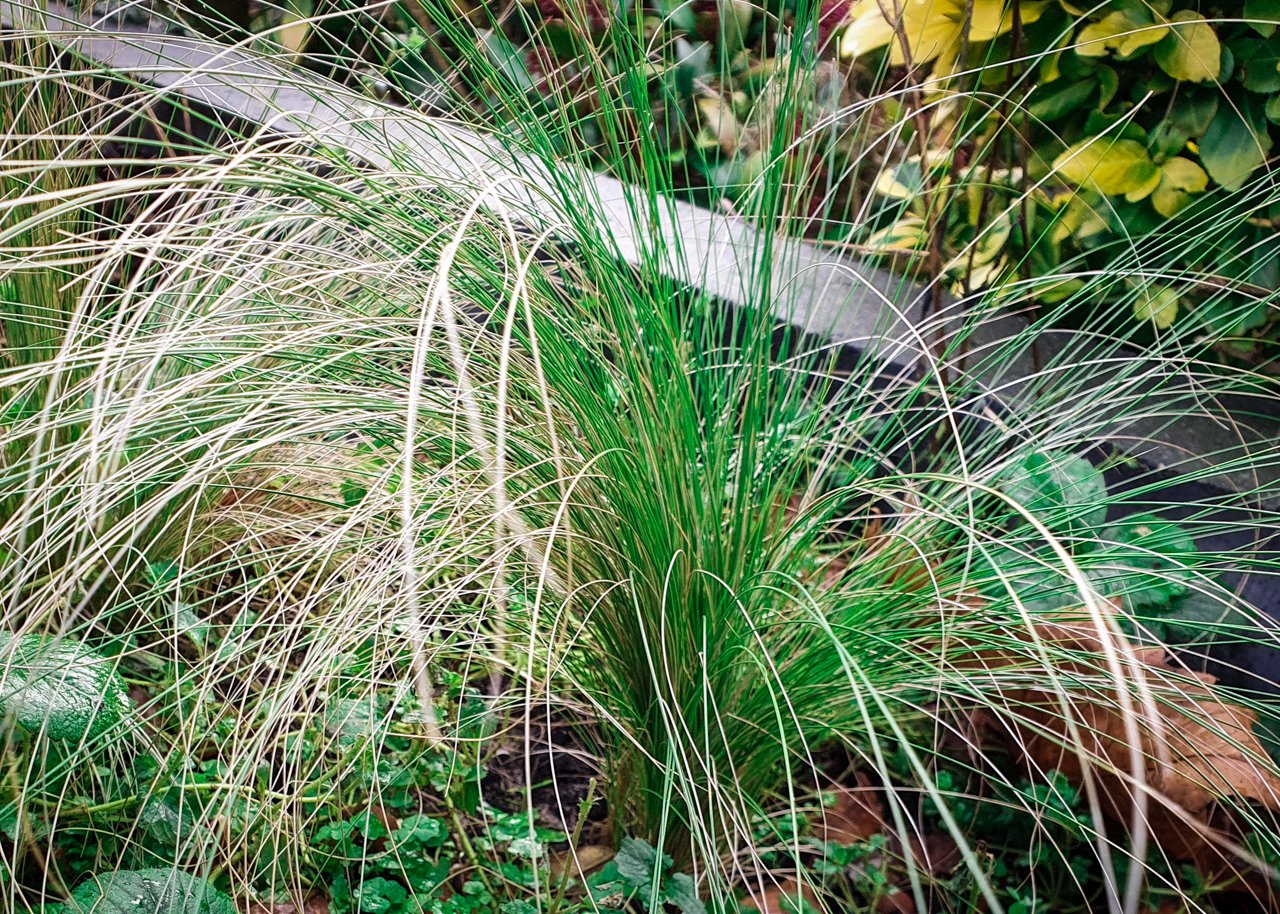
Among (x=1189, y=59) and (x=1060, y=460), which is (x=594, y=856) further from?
(x=1189, y=59)

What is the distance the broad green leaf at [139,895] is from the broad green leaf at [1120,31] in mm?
1585

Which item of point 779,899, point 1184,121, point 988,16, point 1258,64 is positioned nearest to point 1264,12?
point 1258,64

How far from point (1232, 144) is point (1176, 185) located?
0.09m

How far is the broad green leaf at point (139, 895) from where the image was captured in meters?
0.92

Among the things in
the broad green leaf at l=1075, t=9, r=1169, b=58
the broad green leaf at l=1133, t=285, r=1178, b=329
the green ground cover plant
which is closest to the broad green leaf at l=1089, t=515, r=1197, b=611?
the green ground cover plant

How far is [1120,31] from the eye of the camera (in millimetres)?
1544

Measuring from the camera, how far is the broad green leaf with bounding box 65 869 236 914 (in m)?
0.92

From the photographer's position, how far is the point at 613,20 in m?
1.03

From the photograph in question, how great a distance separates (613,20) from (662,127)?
57.6 inches

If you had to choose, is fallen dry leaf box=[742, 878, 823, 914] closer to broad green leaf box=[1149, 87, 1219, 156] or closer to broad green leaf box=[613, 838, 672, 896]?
broad green leaf box=[613, 838, 672, 896]

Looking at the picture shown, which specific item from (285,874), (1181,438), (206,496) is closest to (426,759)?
(285,874)

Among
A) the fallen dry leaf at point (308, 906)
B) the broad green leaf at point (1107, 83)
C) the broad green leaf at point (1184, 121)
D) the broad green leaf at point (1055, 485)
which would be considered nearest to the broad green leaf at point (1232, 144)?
the broad green leaf at point (1184, 121)

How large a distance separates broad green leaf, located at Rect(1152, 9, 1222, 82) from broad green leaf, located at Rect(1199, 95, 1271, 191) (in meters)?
0.07

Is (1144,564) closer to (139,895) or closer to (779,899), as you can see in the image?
(779,899)
